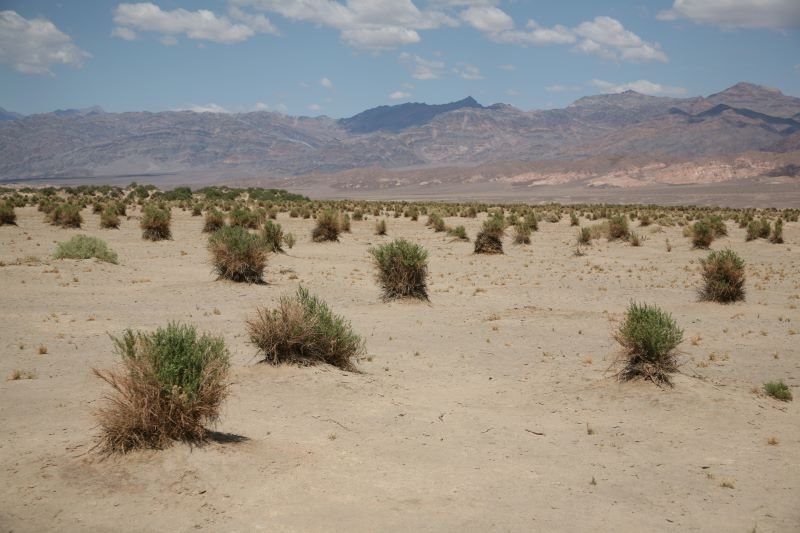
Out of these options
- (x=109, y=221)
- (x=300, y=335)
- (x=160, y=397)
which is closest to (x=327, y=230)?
(x=109, y=221)

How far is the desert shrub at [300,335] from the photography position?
38.5 ft

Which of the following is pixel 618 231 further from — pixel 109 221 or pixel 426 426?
pixel 426 426

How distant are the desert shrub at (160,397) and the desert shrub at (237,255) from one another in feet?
43.1

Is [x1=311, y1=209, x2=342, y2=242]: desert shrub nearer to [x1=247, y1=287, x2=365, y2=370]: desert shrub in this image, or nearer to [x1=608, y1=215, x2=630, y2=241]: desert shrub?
[x1=608, y1=215, x2=630, y2=241]: desert shrub

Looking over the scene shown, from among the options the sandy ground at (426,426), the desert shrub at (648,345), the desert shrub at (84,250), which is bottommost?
the sandy ground at (426,426)

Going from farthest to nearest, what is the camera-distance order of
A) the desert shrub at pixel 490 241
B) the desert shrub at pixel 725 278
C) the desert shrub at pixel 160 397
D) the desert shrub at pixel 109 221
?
the desert shrub at pixel 109 221
the desert shrub at pixel 490 241
the desert shrub at pixel 725 278
the desert shrub at pixel 160 397

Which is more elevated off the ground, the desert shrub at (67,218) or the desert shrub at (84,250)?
the desert shrub at (67,218)

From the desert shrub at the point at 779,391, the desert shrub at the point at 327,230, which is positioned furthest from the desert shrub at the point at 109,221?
the desert shrub at the point at 779,391

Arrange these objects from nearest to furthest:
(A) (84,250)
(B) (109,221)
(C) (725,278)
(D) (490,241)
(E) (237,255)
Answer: (C) (725,278), (E) (237,255), (A) (84,250), (D) (490,241), (B) (109,221)

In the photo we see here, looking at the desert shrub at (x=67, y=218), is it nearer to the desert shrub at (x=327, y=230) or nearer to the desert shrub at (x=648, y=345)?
A: the desert shrub at (x=327, y=230)

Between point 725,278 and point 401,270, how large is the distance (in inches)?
348

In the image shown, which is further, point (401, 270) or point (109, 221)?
point (109, 221)

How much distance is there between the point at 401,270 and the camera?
19.5 m

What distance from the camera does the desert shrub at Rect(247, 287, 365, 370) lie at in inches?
463
